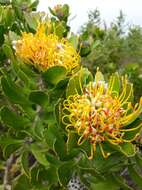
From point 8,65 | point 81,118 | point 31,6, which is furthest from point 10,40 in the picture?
point 31,6

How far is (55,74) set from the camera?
8.41 ft

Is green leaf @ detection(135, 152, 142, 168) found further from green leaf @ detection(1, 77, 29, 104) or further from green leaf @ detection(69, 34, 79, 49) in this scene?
green leaf @ detection(69, 34, 79, 49)

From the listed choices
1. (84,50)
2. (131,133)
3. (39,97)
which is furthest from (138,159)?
(84,50)

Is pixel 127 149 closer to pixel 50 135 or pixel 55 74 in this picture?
pixel 50 135

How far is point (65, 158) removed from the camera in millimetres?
2521

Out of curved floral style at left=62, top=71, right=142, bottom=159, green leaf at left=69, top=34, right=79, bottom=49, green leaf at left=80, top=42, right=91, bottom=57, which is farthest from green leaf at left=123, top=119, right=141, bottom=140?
green leaf at left=80, top=42, right=91, bottom=57

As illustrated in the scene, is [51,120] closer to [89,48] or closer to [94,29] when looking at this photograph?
[89,48]

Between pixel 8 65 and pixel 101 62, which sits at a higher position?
pixel 101 62

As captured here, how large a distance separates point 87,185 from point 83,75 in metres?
0.46

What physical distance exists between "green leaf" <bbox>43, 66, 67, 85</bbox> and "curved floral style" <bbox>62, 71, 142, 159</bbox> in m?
0.13

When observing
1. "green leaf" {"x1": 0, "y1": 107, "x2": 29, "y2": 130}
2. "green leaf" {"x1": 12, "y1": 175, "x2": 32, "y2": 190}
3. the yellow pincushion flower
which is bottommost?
"green leaf" {"x1": 12, "y1": 175, "x2": 32, "y2": 190}

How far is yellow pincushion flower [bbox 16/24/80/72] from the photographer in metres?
2.63

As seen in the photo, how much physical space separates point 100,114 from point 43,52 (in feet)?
1.34

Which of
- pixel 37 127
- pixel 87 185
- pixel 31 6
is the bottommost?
pixel 87 185
